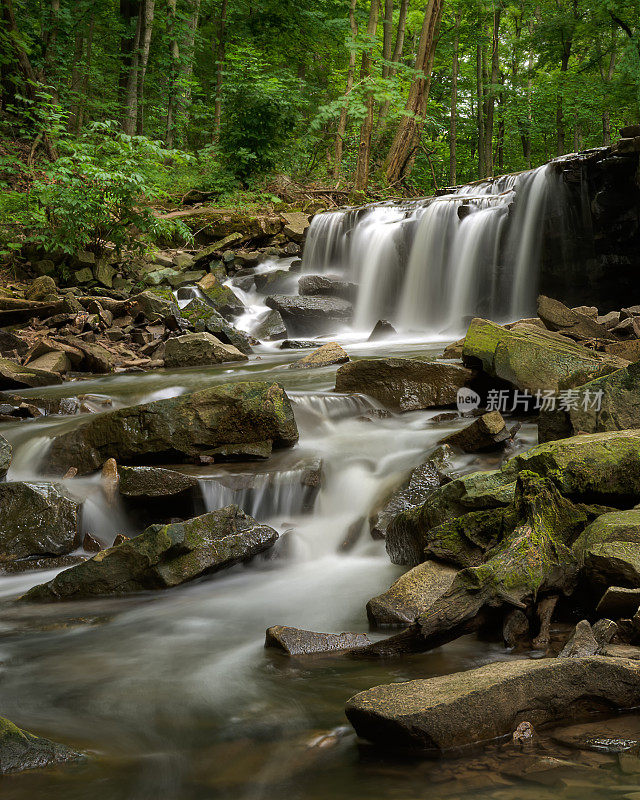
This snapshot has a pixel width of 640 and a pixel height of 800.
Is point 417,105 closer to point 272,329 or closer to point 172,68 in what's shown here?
point 172,68

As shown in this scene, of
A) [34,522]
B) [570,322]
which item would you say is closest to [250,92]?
[570,322]

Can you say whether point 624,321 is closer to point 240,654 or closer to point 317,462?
point 317,462

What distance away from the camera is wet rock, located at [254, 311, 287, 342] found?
37.6 feet

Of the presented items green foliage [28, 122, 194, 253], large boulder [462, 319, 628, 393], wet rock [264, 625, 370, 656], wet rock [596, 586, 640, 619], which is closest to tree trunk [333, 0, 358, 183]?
green foliage [28, 122, 194, 253]

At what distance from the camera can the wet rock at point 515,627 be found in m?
2.79

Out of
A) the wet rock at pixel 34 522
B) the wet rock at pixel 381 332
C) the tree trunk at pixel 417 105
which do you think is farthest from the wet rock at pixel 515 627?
the tree trunk at pixel 417 105

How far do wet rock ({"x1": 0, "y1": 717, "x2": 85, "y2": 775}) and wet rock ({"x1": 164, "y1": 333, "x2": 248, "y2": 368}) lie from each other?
24.7 ft

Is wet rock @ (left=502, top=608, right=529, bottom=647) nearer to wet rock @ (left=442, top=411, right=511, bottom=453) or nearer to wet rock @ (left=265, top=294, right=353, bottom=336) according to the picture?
wet rock @ (left=442, top=411, right=511, bottom=453)

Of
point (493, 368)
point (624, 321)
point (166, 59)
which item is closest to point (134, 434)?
point (493, 368)

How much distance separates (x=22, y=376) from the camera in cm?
805

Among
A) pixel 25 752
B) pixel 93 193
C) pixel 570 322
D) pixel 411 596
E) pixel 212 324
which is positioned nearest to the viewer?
pixel 25 752

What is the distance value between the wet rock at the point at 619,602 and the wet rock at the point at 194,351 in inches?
298

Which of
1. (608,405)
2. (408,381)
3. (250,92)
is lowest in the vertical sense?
(408,381)

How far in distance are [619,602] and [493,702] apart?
83 cm
